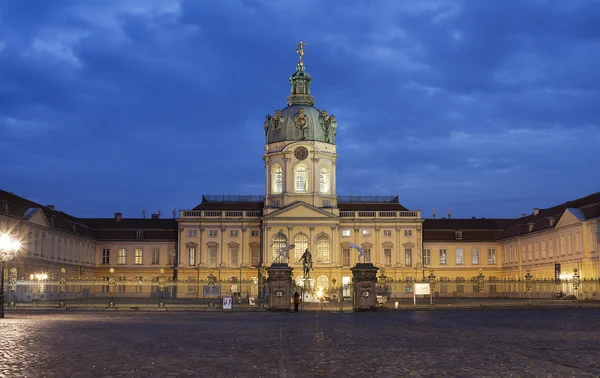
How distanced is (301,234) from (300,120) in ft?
45.1

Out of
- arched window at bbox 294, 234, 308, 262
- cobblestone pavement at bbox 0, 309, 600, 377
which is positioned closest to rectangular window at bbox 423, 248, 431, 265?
arched window at bbox 294, 234, 308, 262

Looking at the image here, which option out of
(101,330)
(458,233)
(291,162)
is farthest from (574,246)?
(101,330)

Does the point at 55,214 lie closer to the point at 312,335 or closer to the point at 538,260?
the point at 538,260

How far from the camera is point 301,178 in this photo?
9825cm

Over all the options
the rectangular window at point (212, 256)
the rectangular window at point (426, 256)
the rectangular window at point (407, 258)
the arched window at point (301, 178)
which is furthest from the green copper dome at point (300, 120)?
the rectangular window at point (426, 256)

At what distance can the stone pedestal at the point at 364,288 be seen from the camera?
45531 mm

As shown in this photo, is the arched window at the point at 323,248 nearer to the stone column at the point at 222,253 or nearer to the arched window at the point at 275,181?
the arched window at the point at 275,181

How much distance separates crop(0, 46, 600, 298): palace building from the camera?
9462 centimetres

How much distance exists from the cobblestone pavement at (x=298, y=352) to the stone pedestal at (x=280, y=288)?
18.0 metres

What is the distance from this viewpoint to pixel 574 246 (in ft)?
257

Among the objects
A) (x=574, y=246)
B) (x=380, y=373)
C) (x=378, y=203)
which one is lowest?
(x=380, y=373)

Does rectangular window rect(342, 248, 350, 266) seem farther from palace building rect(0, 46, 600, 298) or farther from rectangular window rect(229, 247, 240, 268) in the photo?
rectangular window rect(229, 247, 240, 268)

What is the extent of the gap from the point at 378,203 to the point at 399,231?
6630mm

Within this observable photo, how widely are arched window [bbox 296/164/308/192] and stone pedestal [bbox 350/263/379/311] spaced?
52.5 m
